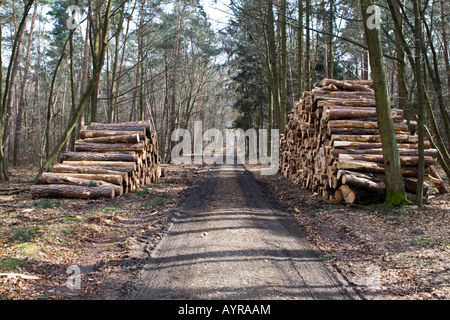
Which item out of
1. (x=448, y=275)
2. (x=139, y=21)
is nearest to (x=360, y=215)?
(x=448, y=275)

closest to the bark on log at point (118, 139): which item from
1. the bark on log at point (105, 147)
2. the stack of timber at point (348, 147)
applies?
the bark on log at point (105, 147)

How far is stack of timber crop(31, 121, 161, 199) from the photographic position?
31.9ft

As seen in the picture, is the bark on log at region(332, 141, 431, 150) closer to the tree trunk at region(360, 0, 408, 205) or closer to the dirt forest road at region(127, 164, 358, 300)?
the tree trunk at region(360, 0, 408, 205)

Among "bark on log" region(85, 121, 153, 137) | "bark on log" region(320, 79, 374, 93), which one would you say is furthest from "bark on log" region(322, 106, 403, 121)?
"bark on log" region(85, 121, 153, 137)

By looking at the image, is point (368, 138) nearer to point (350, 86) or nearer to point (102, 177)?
point (350, 86)

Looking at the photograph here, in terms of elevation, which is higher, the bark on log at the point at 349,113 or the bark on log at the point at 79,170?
the bark on log at the point at 349,113

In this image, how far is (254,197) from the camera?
10625mm

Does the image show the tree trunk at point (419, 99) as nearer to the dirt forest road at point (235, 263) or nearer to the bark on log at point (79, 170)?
the dirt forest road at point (235, 263)

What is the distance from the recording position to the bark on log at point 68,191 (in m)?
9.53

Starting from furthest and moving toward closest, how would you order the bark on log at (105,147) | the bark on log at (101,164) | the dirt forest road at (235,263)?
the bark on log at (105,147) → the bark on log at (101,164) → the dirt forest road at (235,263)

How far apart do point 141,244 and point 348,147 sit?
6489 mm

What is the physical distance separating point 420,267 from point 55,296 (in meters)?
4.56

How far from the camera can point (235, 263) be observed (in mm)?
4684
